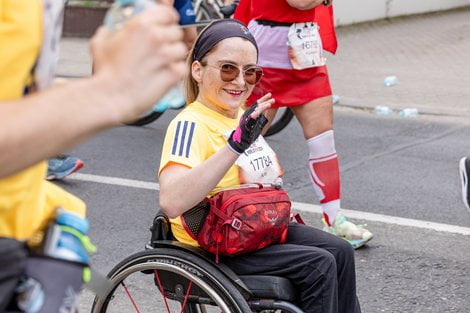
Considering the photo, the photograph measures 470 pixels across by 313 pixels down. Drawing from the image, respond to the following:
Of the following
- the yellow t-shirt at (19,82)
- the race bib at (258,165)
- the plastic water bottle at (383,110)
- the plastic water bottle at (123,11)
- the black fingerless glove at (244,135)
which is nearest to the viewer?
the plastic water bottle at (123,11)

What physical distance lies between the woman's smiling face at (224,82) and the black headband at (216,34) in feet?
0.05

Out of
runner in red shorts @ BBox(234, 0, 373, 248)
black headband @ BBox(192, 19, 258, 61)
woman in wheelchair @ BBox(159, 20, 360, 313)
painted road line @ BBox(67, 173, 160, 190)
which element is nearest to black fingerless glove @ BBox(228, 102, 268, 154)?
woman in wheelchair @ BBox(159, 20, 360, 313)

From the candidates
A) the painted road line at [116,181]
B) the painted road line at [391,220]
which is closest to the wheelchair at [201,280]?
the painted road line at [391,220]

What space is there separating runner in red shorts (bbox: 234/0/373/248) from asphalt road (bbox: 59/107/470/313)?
0.36m

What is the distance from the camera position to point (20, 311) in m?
1.85

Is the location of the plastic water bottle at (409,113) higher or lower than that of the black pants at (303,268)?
lower

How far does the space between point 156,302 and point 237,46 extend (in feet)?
4.93

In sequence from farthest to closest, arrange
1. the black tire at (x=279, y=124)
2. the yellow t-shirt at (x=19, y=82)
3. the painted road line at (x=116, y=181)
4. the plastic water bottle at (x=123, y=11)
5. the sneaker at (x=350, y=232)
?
1. the black tire at (x=279, y=124)
2. the painted road line at (x=116, y=181)
3. the sneaker at (x=350, y=232)
4. the yellow t-shirt at (x=19, y=82)
5. the plastic water bottle at (x=123, y=11)

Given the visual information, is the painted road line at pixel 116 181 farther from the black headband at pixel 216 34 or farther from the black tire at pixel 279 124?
the black headband at pixel 216 34

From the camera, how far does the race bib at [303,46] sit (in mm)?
5203

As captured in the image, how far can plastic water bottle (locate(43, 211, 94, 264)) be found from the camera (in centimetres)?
186

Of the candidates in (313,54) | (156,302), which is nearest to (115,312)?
(156,302)

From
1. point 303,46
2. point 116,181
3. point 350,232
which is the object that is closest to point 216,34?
point 303,46

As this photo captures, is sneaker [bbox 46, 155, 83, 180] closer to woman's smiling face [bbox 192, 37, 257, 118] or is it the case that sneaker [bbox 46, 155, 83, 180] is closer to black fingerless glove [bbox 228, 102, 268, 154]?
woman's smiling face [bbox 192, 37, 257, 118]
